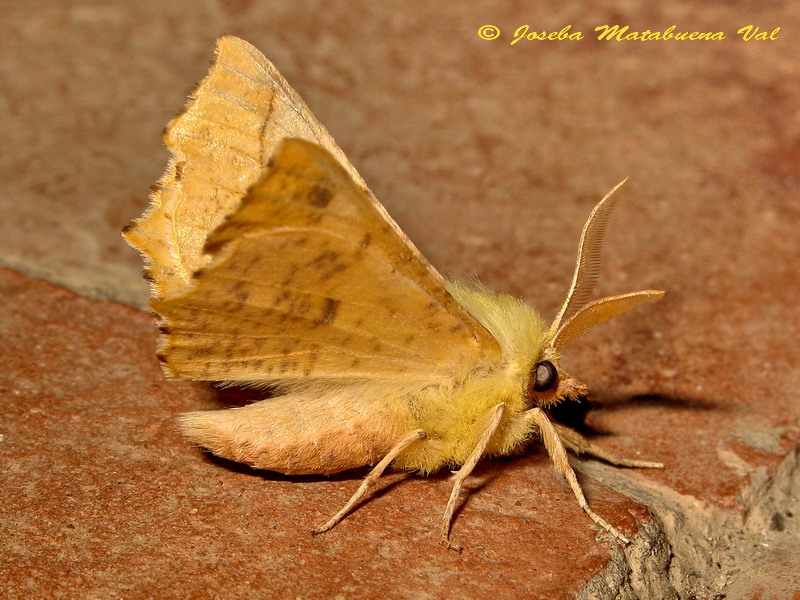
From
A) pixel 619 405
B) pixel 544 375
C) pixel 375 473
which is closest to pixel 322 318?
pixel 375 473

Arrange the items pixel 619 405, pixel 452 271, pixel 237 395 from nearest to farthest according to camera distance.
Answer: pixel 237 395 → pixel 619 405 → pixel 452 271

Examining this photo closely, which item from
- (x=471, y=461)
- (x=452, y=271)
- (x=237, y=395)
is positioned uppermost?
(x=452, y=271)

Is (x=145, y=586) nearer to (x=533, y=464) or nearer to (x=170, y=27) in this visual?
(x=533, y=464)

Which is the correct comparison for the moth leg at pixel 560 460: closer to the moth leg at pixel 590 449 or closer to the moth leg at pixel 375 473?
the moth leg at pixel 590 449

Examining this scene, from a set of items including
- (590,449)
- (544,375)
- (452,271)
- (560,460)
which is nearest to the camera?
(560,460)

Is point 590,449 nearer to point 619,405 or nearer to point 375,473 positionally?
point 619,405

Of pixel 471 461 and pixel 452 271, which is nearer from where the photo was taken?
pixel 471 461

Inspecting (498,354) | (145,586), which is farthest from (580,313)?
(145,586)

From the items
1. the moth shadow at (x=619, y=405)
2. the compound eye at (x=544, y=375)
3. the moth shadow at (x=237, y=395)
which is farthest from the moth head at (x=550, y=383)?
the moth shadow at (x=237, y=395)
